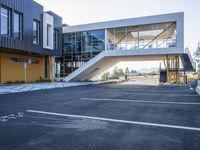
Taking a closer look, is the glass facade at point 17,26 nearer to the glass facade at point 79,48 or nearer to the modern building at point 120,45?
the modern building at point 120,45

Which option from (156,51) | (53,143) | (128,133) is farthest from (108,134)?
(156,51)

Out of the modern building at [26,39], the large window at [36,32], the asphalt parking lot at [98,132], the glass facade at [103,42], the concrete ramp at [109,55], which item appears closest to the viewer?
the asphalt parking lot at [98,132]

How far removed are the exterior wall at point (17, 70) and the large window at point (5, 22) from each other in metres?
3.68

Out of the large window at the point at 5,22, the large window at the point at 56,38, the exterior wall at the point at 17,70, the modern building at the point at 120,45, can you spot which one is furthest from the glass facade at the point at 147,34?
the large window at the point at 5,22

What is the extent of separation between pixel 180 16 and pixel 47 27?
17.1m

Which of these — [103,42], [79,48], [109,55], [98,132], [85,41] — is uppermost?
[85,41]

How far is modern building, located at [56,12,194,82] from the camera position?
2201 cm

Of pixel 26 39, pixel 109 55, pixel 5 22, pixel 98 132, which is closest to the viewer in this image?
pixel 98 132

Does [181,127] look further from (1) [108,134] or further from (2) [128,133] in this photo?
(1) [108,134]

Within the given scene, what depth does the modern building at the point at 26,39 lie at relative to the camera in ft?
60.1

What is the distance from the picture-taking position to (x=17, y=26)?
19.8 metres

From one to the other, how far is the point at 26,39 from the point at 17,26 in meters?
1.63

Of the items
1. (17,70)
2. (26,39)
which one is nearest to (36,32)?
(26,39)

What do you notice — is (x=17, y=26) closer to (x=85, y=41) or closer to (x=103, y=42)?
(x=85, y=41)
